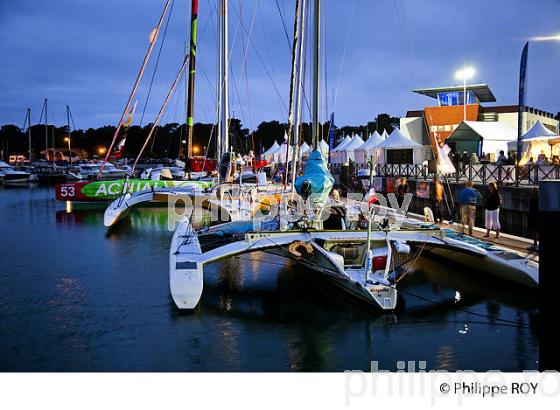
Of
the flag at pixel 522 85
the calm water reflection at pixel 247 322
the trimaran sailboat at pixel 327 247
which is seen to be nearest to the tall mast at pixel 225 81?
the calm water reflection at pixel 247 322

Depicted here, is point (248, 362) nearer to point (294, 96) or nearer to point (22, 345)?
point (22, 345)

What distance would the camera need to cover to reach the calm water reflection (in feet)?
23.3

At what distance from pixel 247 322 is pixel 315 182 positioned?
11.0ft

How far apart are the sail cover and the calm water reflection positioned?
164 centimetres

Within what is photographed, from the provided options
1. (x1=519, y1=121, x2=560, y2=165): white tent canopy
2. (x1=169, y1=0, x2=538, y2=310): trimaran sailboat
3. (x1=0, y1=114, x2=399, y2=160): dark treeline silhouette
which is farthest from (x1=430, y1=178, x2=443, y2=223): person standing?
(x1=0, y1=114, x2=399, y2=160): dark treeline silhouette

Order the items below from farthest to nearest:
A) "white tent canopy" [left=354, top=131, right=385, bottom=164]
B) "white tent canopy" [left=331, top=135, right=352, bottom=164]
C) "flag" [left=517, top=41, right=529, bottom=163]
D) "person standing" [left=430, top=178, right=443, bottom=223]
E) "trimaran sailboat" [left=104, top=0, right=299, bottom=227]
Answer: "white tent canopy" [left=331, top=135, right=352, bottom=164]
"white tent canopy" [left=354, top=131, right=385, bottom=164]
"flag" [left=517, top=41, right=529, bottom=163]
"trimaran sailboat" [left=104, top=0, right=299, bottom=227]
"person standing" [left=430, top=178, right=443, bottom=223]

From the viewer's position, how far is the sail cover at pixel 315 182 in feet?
35.6

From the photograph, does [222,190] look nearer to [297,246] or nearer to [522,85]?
[297,246]

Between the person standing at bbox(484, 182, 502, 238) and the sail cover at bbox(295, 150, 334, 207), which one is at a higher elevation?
the sail cover at bbox(295, 150, 334, 207)

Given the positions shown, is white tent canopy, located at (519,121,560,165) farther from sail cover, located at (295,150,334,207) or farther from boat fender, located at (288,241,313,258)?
boat fender, located at (288,241,313,258)

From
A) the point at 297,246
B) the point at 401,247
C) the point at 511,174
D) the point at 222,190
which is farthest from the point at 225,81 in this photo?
the point at 401,247

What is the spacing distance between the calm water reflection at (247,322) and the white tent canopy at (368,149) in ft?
70.4

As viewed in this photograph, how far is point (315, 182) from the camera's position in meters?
10.9

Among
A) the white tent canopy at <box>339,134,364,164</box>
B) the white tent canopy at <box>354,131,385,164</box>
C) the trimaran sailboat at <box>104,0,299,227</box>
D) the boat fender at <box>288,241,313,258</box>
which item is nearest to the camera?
the boat fender at <box>288,241,313,258</box>
